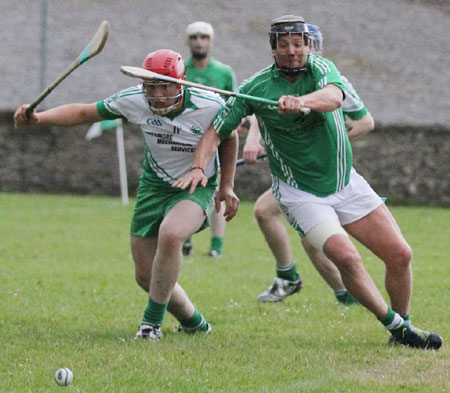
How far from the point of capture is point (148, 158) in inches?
288

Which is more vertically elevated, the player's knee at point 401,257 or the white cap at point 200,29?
the white cap at point 200,29

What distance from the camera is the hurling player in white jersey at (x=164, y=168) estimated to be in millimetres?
6914

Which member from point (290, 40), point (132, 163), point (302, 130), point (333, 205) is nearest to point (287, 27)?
point (290, 40)

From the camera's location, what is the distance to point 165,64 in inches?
271

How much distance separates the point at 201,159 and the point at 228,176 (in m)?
0.39

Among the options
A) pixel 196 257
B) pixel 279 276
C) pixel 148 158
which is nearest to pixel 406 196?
pixel 196 257

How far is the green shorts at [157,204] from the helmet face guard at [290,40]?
1167 mm

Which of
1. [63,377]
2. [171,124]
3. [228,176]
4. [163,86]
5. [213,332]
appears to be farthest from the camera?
[213,332]

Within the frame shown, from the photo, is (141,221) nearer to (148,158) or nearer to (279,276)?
(148,158)

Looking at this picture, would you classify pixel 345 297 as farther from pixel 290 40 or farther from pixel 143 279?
pixel 290 40

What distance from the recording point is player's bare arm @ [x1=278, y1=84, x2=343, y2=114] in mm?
Result: 6152

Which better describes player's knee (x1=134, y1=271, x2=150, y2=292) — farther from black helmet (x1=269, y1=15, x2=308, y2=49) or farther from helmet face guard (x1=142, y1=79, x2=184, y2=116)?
black helmet (x1=269, y1=15, x2=308, y2=49)

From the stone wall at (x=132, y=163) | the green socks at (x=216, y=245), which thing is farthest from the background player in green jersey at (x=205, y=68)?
the stone wall at (x=132, y=163)

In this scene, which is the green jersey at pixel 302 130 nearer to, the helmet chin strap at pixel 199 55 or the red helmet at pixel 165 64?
the red helmet at pixel 165 64
